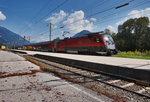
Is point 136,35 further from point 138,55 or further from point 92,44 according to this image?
point 92,44

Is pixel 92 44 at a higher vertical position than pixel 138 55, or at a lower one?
higher

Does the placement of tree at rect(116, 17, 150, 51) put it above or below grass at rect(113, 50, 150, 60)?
above

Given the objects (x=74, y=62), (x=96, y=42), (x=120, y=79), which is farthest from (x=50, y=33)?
(x=120, y=79)

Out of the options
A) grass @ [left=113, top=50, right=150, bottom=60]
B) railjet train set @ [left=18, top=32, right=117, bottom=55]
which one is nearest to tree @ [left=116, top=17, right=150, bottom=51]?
grass @ [left=113, top=50, right=150, bottom=60]

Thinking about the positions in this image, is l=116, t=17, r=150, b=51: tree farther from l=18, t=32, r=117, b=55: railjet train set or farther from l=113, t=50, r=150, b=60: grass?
l=18, t=32, r=117, b=55: railjet train set

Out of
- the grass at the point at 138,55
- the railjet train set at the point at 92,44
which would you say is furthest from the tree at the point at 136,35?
the railjet train set at the point at 92,44

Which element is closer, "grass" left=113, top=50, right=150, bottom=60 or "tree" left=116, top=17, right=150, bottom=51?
"grass" left=113, top=50, right=150, bottom=60

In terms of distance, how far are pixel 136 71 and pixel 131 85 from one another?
44.8 inches

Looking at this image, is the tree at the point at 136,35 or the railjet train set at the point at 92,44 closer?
the railjet train set at the point at 92,44

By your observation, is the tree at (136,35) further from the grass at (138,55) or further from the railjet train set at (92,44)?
the railjet train set at (92,44)

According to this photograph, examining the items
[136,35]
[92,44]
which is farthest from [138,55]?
[136,35]

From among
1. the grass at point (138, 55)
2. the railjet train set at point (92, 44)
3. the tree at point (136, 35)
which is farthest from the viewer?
the tree at point (136, 35)

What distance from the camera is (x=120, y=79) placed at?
4.93m

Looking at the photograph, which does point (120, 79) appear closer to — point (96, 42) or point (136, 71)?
point (136, 71)
